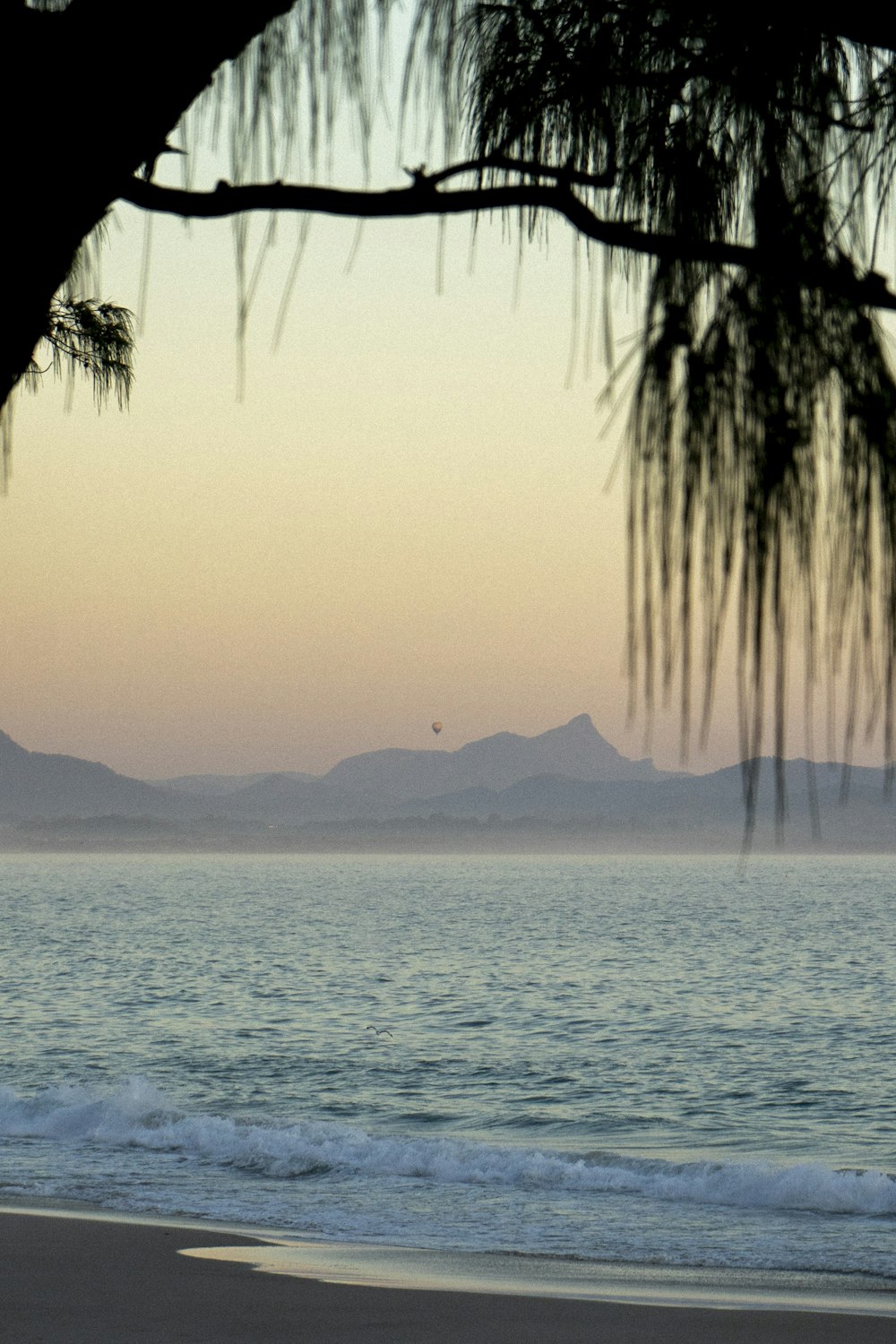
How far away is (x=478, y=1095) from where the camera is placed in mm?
28422

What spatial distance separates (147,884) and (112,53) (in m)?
190

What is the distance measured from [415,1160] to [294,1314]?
10.4m

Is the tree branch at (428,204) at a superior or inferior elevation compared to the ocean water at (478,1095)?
superior

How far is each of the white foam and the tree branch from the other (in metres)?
17.9

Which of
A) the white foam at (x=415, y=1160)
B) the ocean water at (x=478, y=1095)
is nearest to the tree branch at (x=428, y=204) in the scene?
the ocean water at (x=478, y=1095)

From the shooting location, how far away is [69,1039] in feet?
121

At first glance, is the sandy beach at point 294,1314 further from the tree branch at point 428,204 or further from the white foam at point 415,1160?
the tree branch at point 428,204

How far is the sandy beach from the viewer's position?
10.4 meters

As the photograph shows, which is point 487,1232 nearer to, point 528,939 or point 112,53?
point 112,53

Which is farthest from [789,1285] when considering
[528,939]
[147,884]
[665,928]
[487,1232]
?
[147,884]

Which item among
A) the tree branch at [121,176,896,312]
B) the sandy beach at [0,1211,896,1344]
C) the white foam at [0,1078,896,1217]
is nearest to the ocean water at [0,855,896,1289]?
the white foam at [0,1078,896,1217]

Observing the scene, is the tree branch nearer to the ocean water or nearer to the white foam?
the ocean water

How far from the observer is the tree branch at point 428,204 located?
1.66 m

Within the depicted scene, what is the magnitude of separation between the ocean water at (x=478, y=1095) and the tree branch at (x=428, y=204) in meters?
0.77
